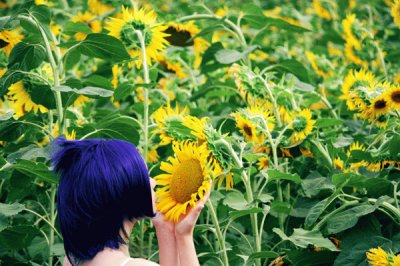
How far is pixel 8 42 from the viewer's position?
2.57 metres

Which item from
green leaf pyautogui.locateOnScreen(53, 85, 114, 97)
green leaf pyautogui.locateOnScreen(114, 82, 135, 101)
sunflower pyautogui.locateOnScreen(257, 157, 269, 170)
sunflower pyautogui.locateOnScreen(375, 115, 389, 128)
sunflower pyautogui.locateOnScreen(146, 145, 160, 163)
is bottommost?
sunflower pyautogui.locateOnScreen(146, 145, 160, 163)

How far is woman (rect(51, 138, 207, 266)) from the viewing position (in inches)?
65.1

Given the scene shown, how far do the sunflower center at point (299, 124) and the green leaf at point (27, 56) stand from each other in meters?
0.71

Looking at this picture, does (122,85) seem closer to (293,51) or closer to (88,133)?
(88,133)

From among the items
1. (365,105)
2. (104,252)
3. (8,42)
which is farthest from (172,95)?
(104,252)

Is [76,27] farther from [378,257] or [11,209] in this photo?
[378,257]

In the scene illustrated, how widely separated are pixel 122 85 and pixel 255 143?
0.40m

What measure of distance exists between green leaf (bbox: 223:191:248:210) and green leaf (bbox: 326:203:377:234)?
8.8 inches

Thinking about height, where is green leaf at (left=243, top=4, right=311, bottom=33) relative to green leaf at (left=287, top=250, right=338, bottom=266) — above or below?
above

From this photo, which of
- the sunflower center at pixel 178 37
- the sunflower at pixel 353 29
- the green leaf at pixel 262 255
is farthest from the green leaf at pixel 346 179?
the sunflower at pixel 353 29

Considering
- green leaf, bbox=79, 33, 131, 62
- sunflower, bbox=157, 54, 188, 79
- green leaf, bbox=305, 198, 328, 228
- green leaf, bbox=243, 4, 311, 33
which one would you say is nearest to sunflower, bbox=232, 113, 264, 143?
green leaf, bbox=305, 198, 328, 228

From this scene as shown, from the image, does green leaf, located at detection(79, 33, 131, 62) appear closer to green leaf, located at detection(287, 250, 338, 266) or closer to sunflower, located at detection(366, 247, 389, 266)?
green leaf, located at detection(287, 250, 338, 266)

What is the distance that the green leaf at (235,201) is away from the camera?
2064 mm

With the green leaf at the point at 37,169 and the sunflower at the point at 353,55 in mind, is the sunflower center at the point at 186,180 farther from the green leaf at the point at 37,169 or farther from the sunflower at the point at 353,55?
the sunflower at the point at 353,55
